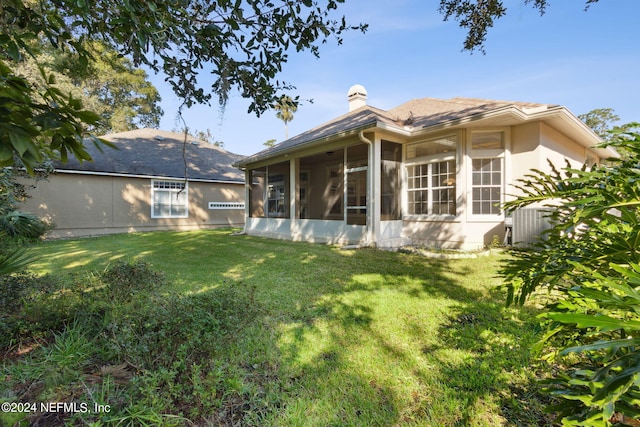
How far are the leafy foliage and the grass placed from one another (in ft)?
3.22

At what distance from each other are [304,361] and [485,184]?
7.67 m

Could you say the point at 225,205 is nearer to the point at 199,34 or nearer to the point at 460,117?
the point at 460,117

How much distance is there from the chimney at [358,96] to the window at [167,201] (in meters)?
10.2

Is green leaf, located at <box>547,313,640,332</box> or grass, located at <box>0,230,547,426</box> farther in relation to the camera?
grass, located at <box>0,230,547,426</box>

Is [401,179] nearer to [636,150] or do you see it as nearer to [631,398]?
[636,150]

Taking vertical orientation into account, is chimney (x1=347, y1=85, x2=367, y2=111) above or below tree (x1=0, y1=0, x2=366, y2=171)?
above

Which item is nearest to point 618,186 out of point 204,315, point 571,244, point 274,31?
point 571,244

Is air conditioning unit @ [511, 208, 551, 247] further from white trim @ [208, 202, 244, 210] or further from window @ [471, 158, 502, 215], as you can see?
white trim @ [208, 202, 244, 210]

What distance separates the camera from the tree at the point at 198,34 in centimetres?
220

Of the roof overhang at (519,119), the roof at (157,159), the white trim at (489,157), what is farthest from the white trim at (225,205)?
the white trim at (489,157)

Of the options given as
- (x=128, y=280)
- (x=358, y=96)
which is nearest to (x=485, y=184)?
(x=358, y=96)

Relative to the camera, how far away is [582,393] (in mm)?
910

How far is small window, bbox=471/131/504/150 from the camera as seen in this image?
8.01 m

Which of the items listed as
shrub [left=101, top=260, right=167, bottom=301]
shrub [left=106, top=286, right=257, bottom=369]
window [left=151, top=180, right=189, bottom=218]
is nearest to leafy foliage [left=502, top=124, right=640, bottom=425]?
shrub [left=106, top=286, right=257, bottom=369]
